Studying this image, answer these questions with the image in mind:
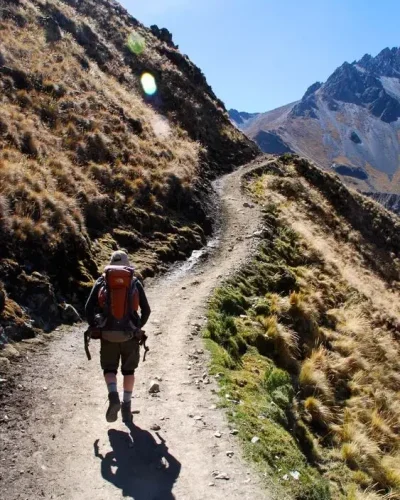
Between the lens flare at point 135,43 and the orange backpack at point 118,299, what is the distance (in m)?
43.0

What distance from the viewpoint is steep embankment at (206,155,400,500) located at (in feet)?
26.9

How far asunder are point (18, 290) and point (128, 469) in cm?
616

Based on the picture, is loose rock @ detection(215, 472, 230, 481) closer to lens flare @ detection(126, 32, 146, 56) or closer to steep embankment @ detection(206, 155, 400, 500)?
steep embankment @ detection(206, 155, 400, 500)

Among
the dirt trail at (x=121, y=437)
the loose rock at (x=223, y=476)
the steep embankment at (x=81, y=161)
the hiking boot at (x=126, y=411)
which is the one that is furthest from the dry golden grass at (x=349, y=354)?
the steep embankment at (x=81, y=161)

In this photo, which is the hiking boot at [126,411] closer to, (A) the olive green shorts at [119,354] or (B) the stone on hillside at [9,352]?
(A) the olive green shorts at [119,354]

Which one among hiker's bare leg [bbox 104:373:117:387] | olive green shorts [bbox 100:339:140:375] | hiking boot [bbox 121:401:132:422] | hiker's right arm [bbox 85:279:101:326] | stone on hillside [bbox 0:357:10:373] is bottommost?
stone on hillside [bbox 0:357:10:373]

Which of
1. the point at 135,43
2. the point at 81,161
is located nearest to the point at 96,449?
the point at 81,161

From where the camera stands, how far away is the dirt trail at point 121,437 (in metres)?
6.31

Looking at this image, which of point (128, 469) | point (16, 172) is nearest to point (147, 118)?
point (16, 172)

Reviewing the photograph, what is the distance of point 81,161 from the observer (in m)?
19.9

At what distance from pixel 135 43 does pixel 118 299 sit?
45704 millimetres

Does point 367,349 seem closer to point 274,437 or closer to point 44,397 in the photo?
point 274,437

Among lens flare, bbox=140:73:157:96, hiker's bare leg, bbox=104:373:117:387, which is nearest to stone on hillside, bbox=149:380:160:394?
hiker's bare leg, bbox=104:373:117:387

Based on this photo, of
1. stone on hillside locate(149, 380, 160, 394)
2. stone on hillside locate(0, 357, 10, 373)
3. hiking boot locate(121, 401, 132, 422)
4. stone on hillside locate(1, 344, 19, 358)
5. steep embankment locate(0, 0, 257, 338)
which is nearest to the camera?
hiking boot locate(121, 401, 132, 422)
